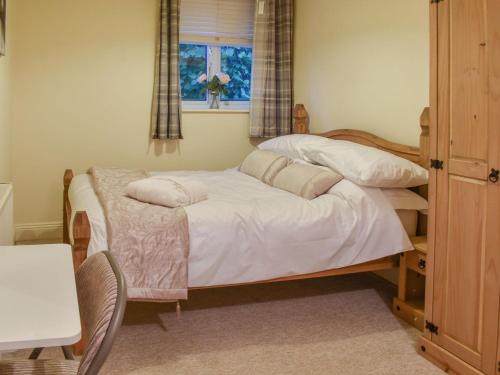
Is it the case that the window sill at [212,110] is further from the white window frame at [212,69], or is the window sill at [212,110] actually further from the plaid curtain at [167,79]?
the plaid curtain at [167,79]

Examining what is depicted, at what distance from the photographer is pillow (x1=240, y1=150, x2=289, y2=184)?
3.73 m

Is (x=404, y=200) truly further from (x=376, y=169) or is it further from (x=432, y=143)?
(x=432, y=143)

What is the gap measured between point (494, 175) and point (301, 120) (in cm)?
263

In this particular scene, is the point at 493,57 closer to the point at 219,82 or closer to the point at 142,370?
the point at 142,370

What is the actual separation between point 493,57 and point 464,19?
0.80 feet

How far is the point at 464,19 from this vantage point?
89.4 inches

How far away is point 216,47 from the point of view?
16.3 ft

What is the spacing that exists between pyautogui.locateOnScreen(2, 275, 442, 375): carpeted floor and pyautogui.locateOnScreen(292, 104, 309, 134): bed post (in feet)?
5.16

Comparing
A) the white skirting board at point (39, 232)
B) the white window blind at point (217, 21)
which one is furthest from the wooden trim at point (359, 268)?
the white window blind at point (217, 21)

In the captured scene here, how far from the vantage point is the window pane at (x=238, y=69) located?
5.04 metres

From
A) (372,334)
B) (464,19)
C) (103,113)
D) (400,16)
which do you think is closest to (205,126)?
(103,113)

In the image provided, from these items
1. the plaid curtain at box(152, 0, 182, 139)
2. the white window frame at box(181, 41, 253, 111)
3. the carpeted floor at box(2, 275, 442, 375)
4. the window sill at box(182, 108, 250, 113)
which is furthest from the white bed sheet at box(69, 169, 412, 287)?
the white window frame at box(181, 41, 253, 111)

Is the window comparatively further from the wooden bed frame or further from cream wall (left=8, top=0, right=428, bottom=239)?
the wooden bed frame

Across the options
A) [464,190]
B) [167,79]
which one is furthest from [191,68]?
[464,190]
